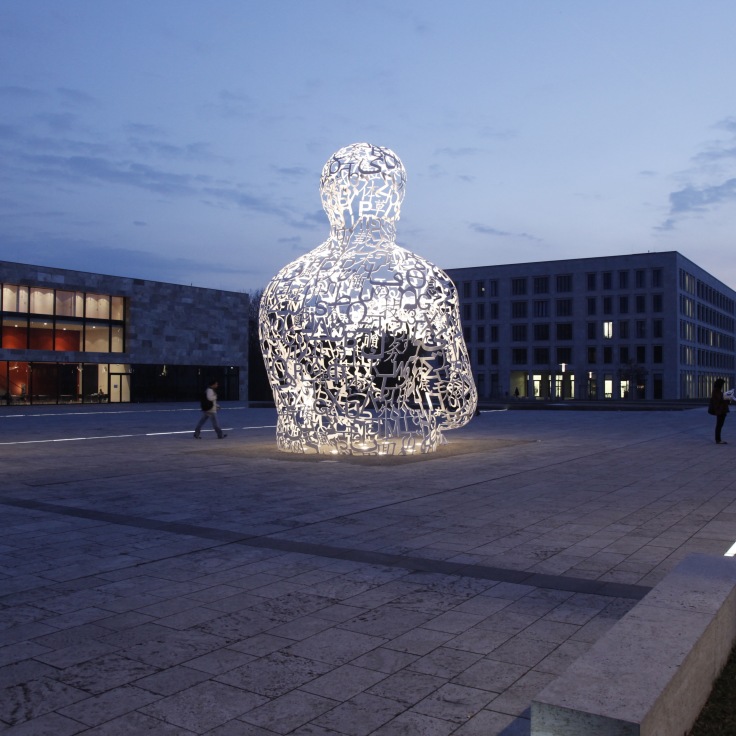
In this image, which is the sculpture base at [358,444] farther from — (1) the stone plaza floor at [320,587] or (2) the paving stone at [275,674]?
(2) the paving stone at [275,674]

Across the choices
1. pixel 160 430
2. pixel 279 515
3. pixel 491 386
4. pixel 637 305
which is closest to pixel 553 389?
pixel 491 386

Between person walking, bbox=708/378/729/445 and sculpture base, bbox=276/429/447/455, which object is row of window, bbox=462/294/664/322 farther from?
sculpture base, bbox=276/429/447/455

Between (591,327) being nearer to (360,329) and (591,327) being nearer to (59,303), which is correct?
(59,303)

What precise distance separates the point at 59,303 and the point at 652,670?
140ft

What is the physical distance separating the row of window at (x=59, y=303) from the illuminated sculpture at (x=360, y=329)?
98.3ft

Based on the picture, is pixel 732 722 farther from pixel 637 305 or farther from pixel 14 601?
pixel 637 305

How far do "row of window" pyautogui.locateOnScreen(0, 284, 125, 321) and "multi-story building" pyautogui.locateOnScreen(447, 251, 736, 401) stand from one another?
3698 centimetres

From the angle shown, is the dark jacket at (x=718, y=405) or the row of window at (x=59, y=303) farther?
the row of window at (x=59, y=303)

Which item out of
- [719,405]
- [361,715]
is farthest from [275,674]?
[719,405]

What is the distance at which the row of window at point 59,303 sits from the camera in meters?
39.2

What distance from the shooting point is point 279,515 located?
8047mm

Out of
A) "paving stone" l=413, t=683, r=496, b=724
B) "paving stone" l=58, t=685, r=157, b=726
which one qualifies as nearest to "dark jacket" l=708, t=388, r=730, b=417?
"paving stone" l=413, t=683, r=496, b=724

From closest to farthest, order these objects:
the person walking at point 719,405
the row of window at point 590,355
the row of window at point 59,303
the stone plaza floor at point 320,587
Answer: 1. the stone plaza floor at point 320,587
2. the person walking at point 719,405
3. the row of window at point 59,303
4. the row of window at point 590,355

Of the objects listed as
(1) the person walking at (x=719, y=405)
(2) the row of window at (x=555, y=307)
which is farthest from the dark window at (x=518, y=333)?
(1) the person walking at (x=719, y=405)
